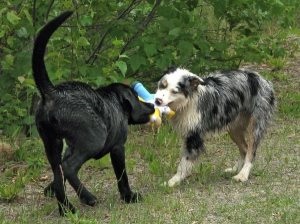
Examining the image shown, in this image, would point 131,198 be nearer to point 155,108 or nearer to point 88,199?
point 88,199

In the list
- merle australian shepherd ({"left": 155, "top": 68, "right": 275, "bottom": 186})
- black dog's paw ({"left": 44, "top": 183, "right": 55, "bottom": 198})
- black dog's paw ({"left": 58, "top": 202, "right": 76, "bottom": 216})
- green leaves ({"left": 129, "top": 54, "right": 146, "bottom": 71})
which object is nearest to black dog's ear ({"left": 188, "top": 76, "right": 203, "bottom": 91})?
merle australian shepherd ({"left": 155, "top": 68, "right": 275, "bottom": 186})

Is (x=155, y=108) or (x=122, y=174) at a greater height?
(x=155, y=108)

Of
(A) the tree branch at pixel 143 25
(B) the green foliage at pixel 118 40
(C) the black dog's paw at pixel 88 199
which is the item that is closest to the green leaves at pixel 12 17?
(B) the green foliage at pixel 118 40

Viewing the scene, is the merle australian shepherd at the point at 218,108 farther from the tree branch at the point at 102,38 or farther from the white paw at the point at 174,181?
the tree branch at the point at 102,38

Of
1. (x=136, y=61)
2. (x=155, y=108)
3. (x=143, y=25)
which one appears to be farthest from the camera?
(x=143, y=25)

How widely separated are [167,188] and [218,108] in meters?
1.06

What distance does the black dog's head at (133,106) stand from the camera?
249 inches

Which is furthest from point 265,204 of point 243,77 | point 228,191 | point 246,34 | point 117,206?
point 246,34

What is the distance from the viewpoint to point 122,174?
20.5ft

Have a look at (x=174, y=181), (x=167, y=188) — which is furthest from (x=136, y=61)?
(x=167, y=188)

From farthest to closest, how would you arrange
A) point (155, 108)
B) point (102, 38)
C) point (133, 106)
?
point (102, 38) < point (155, 108) < point (133, 106)

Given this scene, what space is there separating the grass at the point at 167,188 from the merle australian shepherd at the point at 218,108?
23 cm

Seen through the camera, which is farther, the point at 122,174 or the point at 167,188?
the point at 167,188

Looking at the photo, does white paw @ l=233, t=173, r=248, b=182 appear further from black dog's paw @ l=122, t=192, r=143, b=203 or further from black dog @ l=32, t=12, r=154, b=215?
black dog @ l=32, t=12, r=154, b=215
